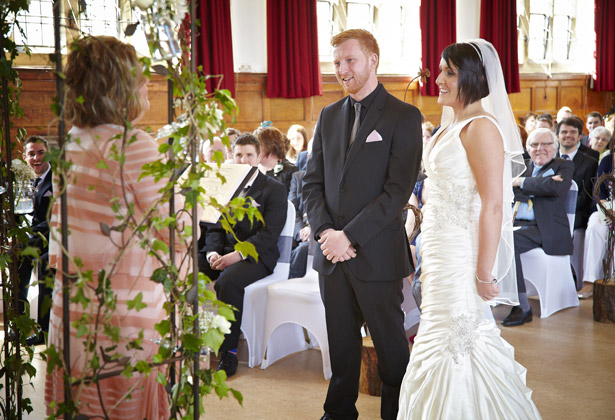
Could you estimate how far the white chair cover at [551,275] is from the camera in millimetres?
4898

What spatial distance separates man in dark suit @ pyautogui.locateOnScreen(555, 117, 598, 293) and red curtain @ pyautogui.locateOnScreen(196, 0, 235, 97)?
13.2ft

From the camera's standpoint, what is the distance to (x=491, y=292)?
2.47 m

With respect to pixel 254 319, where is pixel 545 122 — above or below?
above

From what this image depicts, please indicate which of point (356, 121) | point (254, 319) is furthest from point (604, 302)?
point (356, 121)

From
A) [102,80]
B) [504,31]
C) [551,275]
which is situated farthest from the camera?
[504,31]

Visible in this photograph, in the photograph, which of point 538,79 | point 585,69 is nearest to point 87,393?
point 538,79

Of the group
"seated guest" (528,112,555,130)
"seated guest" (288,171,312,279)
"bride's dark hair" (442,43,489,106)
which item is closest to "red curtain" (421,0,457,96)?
"seated guest" (528,112,555,130)

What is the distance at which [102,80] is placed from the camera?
1642mm

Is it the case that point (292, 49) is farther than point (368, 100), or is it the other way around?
point (292, 49)

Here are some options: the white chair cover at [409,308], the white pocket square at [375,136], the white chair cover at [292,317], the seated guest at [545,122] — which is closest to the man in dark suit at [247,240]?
the white chair cover at [292,317]

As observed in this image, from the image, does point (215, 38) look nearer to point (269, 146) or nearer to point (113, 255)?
point (269, 146)

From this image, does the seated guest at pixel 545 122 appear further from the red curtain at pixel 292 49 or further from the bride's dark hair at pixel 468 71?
the bride's dark hair at pixel 468 71

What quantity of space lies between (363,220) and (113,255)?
47.3 inches

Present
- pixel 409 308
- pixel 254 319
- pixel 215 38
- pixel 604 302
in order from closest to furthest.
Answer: pixel 254 319, pixel 409 308, pixel 604 302, pixel 215 38
